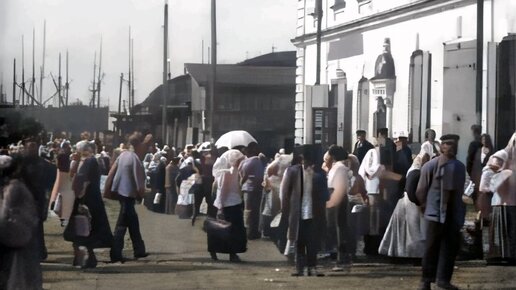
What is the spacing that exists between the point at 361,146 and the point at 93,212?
3.09ft

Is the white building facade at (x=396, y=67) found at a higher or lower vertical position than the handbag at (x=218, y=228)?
higher

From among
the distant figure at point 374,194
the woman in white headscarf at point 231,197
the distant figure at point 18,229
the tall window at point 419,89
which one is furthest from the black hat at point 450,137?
the distant figure at point 18,229

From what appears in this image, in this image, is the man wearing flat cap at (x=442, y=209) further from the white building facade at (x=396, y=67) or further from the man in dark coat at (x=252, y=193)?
the man in dark coat at (x=252, y=193)

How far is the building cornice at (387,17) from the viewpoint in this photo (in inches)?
194

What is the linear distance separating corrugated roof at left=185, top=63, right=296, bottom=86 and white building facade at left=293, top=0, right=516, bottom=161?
83 mm

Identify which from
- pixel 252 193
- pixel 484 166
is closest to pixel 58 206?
pixel 252 193

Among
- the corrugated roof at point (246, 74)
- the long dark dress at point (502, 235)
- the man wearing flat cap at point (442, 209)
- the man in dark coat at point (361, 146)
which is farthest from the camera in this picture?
the long dark dress at point (502, 235)

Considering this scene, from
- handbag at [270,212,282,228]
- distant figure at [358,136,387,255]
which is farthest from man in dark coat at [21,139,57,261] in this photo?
distant figure at [358,136,387,255]

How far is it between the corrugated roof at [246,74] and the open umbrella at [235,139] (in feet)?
0.59

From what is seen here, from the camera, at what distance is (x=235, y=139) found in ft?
15.9

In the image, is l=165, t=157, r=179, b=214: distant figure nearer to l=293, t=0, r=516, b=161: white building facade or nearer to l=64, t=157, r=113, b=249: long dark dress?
l=64, t=157, r=113, b=249: long dark dress

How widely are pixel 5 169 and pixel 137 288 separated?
0.59 meters

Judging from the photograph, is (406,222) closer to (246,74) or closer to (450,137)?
(450,137)

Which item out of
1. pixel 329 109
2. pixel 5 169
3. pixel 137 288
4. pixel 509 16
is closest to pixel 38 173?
pixel 5 169
